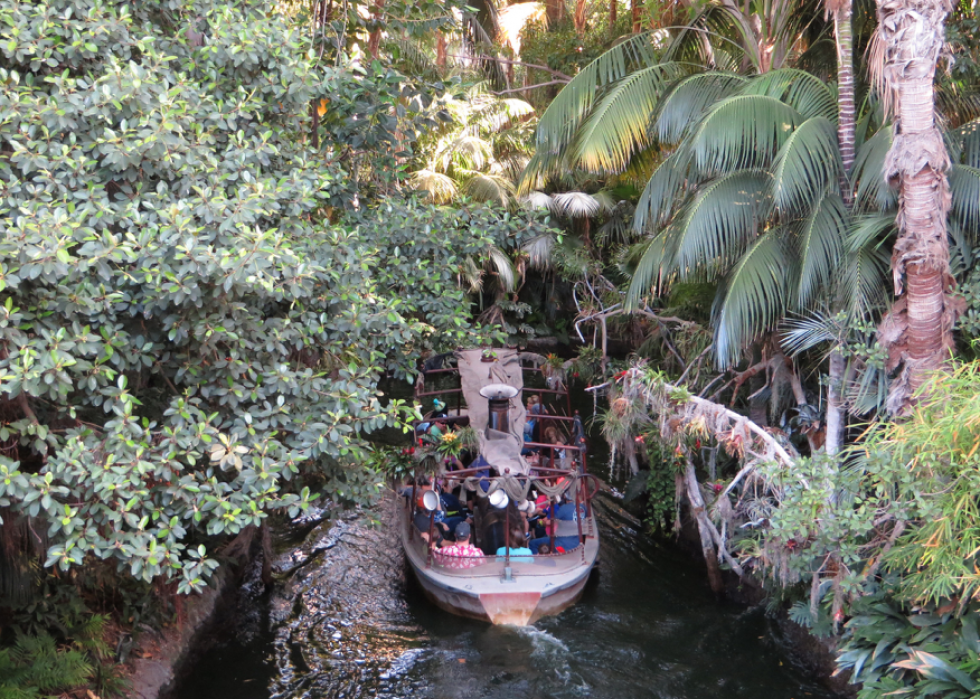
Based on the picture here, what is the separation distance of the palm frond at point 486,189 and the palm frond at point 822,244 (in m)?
11.2

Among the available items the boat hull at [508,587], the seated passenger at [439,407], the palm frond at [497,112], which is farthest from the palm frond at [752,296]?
the palm frond at [497,112]

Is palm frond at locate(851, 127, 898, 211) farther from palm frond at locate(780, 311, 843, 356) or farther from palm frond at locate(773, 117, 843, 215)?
palm frond at locate(780, 311, 843, 356)

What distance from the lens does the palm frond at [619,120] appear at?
10320 millimetres

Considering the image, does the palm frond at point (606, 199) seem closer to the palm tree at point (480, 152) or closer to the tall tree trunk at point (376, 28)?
the palm tree at point (480, 152)

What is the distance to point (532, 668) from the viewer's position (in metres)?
9.58

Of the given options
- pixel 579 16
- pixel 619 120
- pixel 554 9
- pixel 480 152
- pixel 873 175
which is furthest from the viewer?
pixel 579 16

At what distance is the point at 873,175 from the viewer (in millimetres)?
8461

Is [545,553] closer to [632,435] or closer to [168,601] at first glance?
[632,435]

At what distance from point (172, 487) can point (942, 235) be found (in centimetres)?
740

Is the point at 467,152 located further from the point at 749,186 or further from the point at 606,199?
the point at 749,186

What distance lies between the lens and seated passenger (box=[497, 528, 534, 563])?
10812 mm

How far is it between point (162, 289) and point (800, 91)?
318 inches

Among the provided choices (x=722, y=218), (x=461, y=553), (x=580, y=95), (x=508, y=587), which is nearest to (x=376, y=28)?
(x=580, y=95)

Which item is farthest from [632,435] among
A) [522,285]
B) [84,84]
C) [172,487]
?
[522,285]
